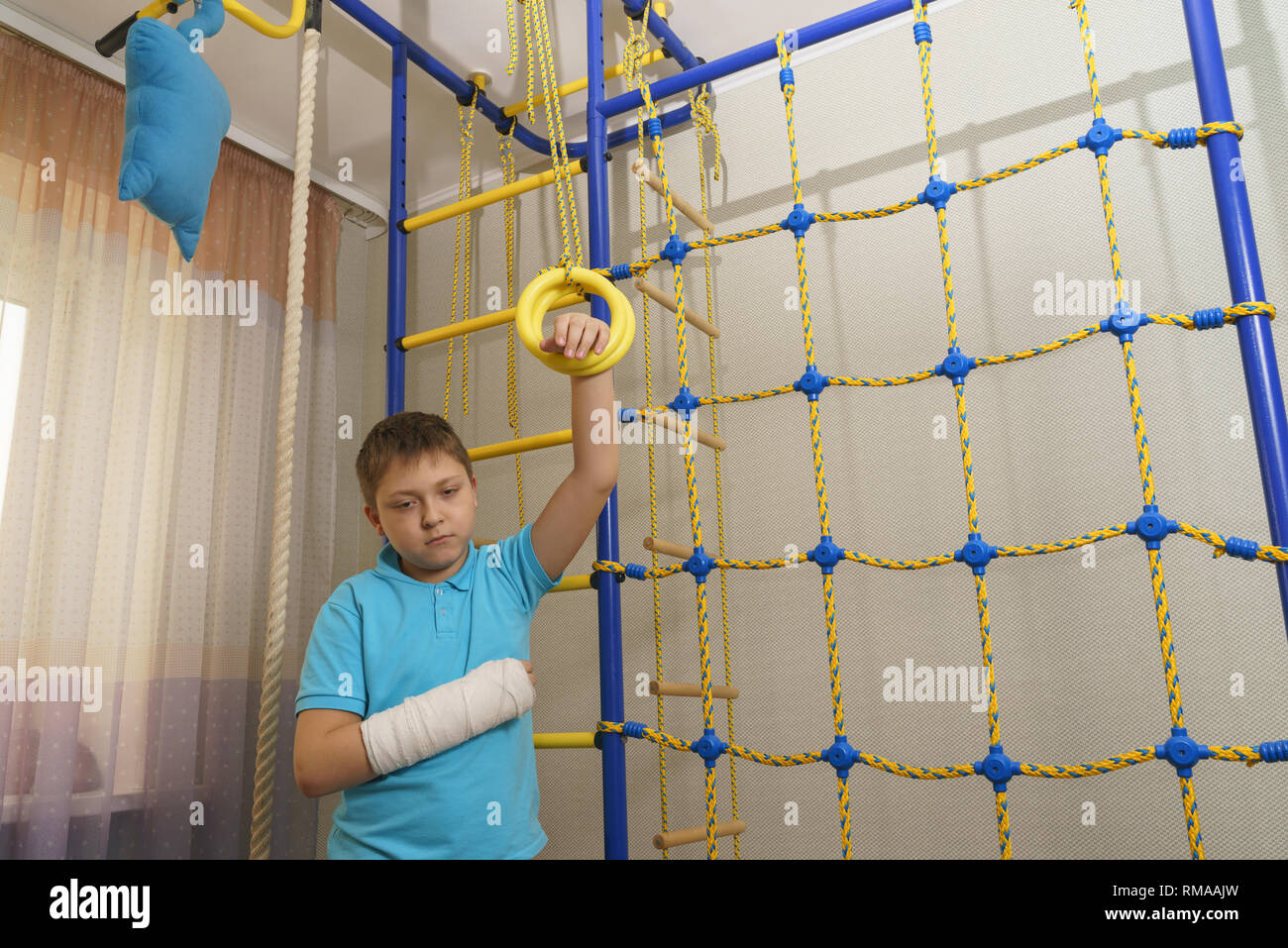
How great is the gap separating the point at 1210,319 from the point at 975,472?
A: 624mm

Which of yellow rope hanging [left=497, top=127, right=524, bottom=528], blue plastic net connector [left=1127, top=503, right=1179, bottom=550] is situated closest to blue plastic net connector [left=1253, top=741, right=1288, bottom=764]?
blue plastic net connector [left=1127, top=503, right=1179, bottom=550]

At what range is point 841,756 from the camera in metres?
1.40

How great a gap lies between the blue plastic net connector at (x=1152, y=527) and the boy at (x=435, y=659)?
0.74 metres

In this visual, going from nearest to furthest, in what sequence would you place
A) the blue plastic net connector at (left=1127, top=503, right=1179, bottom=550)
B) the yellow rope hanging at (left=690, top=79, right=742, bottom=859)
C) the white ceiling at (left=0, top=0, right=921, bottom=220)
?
the blue plastic net connector at (left=1127, top=503, right=1179, bottom=550) < the yellow rope hanging at (left=690, top=79, right=742, bottom=859) < the white ceiling at (left=0, top=0, right=921, bottom=220)

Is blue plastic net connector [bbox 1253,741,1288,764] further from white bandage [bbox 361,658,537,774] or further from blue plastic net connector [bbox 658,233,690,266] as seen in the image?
blue plastic net connector [bbox 658,233,690,266]

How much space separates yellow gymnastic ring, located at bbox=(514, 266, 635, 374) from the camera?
3.44ft

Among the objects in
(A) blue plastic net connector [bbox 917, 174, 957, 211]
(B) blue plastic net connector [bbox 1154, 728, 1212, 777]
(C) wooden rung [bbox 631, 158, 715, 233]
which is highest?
(C) wooden rung [bbox 631, 158, 715, 233]

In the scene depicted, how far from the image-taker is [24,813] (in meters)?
1.77

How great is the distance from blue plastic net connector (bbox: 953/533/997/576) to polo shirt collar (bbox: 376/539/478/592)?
728 mm

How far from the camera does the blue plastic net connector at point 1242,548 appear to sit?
3.85 ft

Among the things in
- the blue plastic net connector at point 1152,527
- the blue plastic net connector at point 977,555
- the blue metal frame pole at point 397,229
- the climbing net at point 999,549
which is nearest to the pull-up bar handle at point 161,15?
the blue metal frame pole at point 397,229

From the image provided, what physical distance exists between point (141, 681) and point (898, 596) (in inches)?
65.7
